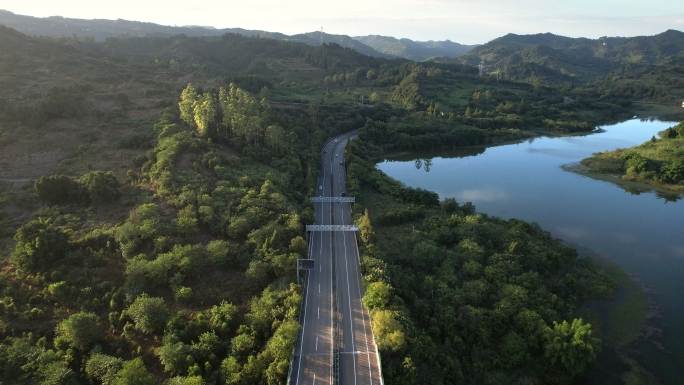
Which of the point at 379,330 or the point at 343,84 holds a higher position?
A: the point at 343,84

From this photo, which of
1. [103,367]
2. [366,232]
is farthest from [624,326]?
[103,367]

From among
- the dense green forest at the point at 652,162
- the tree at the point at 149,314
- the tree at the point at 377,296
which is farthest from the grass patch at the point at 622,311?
the dense green forest at the point at 652,162

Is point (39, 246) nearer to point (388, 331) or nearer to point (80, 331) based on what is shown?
point (80, 331)

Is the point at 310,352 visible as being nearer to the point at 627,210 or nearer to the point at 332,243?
the point at 332,243

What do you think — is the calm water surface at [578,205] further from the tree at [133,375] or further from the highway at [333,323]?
the tree at [133,375]

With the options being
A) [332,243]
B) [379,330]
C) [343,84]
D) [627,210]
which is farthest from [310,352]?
[343,84]

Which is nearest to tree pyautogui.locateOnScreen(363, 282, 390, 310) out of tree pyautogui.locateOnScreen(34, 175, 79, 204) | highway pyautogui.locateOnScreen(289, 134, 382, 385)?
highway pyautogui.locateOnScreen(289, 134, 382, 385)
